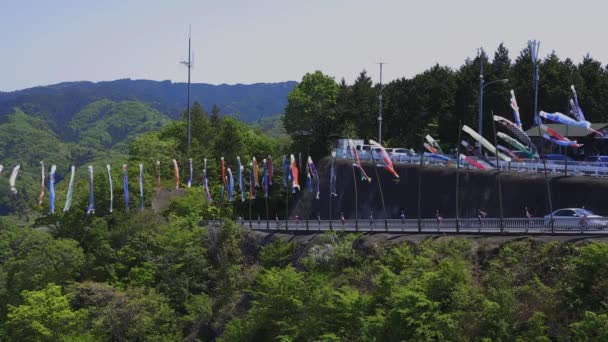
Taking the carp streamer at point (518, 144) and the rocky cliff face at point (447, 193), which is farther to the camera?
the carp streamer at point (518, 144)

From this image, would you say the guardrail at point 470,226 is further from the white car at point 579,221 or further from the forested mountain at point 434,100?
the forested mountain at point 434,100

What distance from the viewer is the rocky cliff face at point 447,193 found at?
42.1 metres

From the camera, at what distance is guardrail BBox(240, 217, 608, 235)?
34.0 m

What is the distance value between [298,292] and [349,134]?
3939 cm

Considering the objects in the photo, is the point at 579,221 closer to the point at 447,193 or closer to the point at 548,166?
the point at 548,166

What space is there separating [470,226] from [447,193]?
1274 cm

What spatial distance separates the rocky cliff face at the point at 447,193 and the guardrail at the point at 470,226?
9.06ft

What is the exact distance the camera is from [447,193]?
5175cm

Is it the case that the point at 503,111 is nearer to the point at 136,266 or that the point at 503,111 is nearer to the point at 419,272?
the point at 136,266

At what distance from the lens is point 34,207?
63906 millimetres

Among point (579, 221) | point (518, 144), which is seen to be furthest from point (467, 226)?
point (518, 144)

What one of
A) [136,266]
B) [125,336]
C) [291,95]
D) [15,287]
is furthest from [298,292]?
[291,95]

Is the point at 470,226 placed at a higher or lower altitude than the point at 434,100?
lower

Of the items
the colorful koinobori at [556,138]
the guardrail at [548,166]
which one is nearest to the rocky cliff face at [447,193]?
the guardrail at [548,166]
